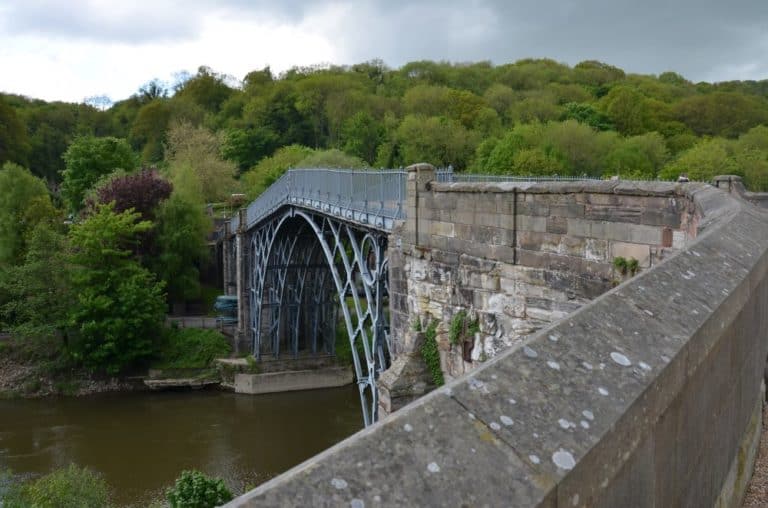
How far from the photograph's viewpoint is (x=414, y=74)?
83812mm

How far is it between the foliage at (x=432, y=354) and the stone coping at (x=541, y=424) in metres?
7.55

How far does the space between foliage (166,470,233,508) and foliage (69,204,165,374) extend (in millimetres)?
15053

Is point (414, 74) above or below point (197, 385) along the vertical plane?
above

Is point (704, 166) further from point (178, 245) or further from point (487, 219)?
point (487, 219)

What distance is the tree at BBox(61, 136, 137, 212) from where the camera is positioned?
45.4m

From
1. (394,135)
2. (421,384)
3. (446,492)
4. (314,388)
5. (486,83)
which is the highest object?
(486,83)

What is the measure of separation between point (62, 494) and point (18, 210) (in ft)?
83.1

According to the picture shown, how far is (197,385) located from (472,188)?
2436cm

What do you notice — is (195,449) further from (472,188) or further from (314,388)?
(472,188)

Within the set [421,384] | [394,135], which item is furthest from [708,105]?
[421,384]

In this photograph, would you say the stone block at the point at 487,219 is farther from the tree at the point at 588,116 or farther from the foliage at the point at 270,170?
the tree at the point at 588,116

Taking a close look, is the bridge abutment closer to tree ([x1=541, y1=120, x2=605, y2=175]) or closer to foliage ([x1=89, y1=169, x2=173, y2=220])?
foliage ([x1=89, y1=169, x2=173, y2=220])

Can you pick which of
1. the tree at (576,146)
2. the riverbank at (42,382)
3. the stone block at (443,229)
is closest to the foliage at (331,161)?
the tree at (576,146)

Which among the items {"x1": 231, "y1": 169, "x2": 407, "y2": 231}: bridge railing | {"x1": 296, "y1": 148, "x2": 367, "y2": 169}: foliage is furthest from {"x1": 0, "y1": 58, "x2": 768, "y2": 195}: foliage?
{"x1": 231, "y1": 169, "x2": 407, "y2": 231}: bridge railing
